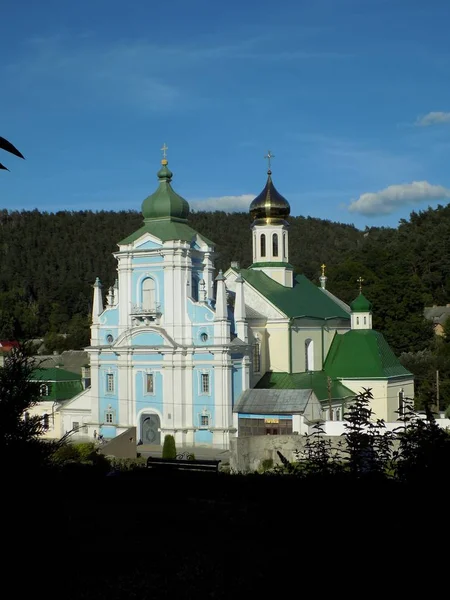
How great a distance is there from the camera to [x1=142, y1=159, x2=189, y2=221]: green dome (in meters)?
30.7

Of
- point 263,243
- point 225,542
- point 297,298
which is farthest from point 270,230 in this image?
point 225,542

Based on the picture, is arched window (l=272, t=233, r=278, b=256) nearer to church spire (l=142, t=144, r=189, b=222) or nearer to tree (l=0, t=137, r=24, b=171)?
church spire (l=142, t=144, r=189, b=222)

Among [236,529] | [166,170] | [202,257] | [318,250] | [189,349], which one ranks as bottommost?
[236,529]

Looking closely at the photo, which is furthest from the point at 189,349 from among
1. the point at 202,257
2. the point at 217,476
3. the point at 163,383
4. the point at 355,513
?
the point at 355,513

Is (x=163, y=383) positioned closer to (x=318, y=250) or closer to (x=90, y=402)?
(x=90, y=402)

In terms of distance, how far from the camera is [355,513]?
25.9ft

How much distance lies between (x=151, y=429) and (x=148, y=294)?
A: 4718 millimetres

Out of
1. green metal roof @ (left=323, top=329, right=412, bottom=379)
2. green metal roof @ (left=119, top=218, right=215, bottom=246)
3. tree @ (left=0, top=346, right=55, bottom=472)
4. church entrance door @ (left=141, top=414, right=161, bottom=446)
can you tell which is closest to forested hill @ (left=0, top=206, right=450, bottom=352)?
green metal roof @ (left=119, top=218, right=215, bottom=246)

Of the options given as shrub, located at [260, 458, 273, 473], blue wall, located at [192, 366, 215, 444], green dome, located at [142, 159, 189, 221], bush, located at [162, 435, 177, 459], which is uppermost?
green dome, located at [142, 159, 189, 221]

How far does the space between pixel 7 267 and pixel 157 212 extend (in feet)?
200

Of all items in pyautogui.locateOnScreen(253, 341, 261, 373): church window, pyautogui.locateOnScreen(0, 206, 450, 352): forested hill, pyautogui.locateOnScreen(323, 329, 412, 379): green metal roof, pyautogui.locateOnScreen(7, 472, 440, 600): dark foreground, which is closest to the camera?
pyautogui.locateOnScreen(7, 472, 440, 600): dark foreground

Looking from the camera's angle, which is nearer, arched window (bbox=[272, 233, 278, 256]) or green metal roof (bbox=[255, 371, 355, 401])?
green metal roof (bbox=[255, 371, 355, 401])

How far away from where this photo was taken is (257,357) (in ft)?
104

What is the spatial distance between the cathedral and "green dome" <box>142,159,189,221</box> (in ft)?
0.13
